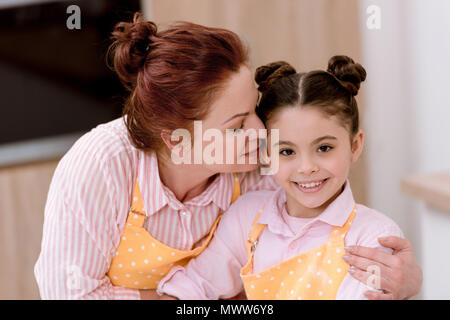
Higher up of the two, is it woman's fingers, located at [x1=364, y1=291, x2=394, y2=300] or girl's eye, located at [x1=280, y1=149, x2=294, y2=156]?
girl's eye, located at [x1=280, y1=149, x2=294, y2=156]

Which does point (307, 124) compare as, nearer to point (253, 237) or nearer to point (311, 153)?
Result: point (311, 153)

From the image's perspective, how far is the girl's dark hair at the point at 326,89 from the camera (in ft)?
2.80

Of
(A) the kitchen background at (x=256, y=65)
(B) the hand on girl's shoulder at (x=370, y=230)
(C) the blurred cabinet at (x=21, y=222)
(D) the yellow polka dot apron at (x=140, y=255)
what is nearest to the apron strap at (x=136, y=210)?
(D) the yellow polka dot apron at (x=140, y=255)

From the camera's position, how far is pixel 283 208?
0.97 meters

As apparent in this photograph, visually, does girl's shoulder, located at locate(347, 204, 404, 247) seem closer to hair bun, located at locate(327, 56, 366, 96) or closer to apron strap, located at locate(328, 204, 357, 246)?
apron strap, located at locate(328, 204, 357, 246)

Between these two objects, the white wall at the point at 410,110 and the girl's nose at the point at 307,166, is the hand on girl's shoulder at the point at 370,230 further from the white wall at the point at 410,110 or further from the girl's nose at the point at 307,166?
the white wall at the point at 410,110

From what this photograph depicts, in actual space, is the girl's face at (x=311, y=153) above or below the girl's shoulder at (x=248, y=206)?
above

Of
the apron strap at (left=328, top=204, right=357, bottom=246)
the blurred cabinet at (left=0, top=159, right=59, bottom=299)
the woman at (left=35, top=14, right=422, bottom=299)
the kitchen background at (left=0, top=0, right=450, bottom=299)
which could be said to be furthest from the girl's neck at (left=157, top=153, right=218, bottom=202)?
the blurred cabinet at (left=0, top=159, right=59, bottom=299)

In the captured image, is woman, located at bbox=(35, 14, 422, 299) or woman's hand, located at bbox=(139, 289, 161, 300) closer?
woman, located at bbox=(35, 14, 422, 299)

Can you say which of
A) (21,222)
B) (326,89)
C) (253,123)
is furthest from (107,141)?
(21,222)

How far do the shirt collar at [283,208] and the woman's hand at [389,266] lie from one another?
6cm

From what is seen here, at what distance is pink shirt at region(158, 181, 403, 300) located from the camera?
880 millimetres

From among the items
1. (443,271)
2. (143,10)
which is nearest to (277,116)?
(443,271)

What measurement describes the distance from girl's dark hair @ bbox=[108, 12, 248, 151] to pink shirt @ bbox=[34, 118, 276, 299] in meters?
0.10
